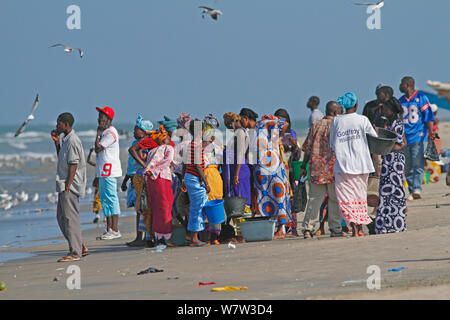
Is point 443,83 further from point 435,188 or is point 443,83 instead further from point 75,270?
point 435,188

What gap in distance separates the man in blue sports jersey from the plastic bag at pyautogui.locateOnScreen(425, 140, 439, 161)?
0.39 ft

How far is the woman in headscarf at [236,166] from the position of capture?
34.7ft

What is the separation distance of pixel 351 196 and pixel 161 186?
2.49 meters

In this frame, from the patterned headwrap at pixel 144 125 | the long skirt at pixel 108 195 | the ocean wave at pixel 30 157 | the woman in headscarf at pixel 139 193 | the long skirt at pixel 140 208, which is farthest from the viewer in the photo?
the ocean wave at pixel 30 157

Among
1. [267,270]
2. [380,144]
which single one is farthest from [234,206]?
[267,270]

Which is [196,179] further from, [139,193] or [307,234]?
[307,234]

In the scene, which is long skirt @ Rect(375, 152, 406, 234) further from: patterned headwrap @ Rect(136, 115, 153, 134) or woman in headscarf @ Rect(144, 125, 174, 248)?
patterned headwrap @ Rect(136, 115, 153, 134)

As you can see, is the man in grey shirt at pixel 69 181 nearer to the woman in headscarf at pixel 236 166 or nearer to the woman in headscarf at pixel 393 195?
the woman in headscarf at pixel 236 166


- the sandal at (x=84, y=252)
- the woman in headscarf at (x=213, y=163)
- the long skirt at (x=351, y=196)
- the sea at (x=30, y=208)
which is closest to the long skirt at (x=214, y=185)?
the woman in headscarf at (x=213, y=163)

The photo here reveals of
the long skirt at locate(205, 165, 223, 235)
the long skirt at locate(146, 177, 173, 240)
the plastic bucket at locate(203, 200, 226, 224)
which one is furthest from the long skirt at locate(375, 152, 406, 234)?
the long skirt at locate(146, 177, 173, 240)

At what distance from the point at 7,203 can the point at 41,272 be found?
11.0 meters

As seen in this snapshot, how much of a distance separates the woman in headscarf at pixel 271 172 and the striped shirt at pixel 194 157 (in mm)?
762

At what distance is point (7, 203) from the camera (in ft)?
64.2
